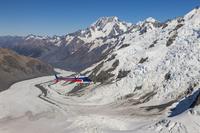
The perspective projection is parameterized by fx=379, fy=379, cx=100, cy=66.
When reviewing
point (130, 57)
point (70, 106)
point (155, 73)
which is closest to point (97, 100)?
point (70, 106)

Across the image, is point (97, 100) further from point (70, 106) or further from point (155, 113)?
point (155, 113)

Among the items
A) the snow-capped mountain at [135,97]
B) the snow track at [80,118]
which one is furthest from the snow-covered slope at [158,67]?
the snow track at [80,118]

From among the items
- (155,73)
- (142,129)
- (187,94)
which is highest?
(155,73)

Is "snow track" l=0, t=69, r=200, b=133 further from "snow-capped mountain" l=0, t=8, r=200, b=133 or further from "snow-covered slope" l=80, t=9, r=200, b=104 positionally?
"snow-covered slope" l=80, t=9, r=200, b=104

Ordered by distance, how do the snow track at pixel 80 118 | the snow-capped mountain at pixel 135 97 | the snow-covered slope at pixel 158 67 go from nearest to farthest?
the snow track at pixel 80 118 → the snow-capped mountain at pixel 135 97 → the snow-covered slope at pixel 158 67

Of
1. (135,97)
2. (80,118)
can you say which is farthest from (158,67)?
(80,118)

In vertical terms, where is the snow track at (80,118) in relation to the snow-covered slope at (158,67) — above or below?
below

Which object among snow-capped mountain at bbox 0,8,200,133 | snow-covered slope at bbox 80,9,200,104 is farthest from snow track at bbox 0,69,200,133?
snow-covered slope at bbox 80,9,200,104

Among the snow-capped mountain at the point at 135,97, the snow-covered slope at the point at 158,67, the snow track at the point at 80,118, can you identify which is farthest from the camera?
the snow-covered slope at the point at 158,67

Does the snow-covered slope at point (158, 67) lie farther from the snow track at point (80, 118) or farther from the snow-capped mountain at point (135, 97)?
the snow track at point (80, 118)

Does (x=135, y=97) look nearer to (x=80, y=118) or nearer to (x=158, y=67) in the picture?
(x=158, y=67)

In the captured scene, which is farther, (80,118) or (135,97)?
(135,97)
